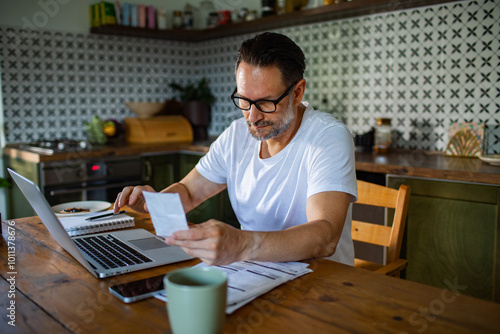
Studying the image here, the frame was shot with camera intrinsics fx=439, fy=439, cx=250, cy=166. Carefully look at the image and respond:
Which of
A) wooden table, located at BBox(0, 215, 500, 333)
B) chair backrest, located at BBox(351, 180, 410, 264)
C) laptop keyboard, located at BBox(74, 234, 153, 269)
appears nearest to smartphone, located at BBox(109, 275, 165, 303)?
wooden table, located at BBox(0, 215, 500, 333)

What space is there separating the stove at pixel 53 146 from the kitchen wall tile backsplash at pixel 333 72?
0.29 meters

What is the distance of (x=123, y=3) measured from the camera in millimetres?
3719

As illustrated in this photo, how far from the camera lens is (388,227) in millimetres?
1535

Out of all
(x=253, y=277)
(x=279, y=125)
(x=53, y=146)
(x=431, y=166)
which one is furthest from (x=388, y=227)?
(x=53, y=146)

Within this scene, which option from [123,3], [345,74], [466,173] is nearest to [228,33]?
[123,3]

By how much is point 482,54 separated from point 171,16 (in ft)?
8.86

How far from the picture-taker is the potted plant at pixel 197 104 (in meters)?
3.97

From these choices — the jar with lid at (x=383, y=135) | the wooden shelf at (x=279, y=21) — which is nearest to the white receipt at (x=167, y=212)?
the jar with lid at (x=383, y=135)

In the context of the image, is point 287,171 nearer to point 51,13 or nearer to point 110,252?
point 110,252

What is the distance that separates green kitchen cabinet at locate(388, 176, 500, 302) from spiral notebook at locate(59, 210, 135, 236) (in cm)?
149

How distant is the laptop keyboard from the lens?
1.08 meters

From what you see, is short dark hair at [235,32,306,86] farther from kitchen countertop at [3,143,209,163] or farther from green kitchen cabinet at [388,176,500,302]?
kitchen countertop at [3,143,209,163]

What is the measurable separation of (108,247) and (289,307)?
598 millimetres

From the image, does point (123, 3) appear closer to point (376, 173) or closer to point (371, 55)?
point (371, 55)
